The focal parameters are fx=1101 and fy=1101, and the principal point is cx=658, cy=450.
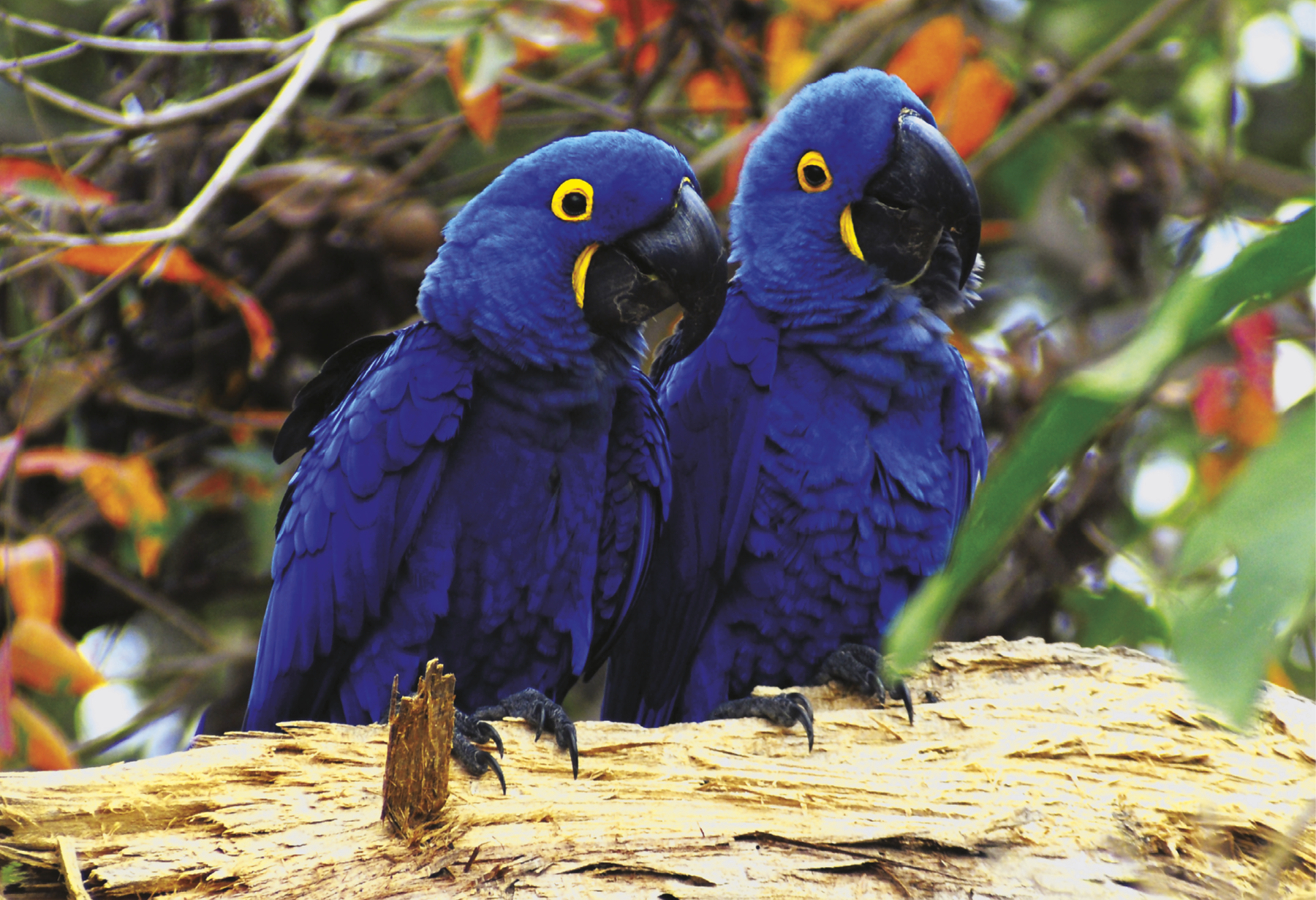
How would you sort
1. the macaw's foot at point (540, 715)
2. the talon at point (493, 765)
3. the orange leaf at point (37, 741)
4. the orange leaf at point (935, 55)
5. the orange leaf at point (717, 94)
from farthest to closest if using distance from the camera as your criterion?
1. the orange leaf at point (717, 94)
2. the orange leaf at point (935, 55)
3. the orange leaf at point (37, 741)
4. the macaw's foot at point (540, 715)
5. the talon at point (493, 765)

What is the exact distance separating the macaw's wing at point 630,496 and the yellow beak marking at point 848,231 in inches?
28.2

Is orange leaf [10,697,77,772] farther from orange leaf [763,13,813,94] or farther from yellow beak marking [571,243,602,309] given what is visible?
orange leaf [763,13,813,94]

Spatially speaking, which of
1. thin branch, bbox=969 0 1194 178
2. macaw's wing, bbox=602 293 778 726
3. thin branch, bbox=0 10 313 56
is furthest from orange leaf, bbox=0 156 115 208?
thin branch, bbox=969 0 1194 178

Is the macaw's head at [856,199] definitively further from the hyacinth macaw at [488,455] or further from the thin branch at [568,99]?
the thin branch at [568,99]

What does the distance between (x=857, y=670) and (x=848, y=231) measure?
124 cm

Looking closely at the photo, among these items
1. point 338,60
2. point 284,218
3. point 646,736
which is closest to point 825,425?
point 646,736

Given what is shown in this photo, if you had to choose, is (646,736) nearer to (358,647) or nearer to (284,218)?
(358,647)

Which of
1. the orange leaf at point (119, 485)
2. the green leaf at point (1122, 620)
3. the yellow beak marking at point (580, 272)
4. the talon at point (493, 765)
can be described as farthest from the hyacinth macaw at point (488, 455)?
the green leaf at point (1122, 620)

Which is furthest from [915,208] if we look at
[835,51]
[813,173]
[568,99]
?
[568,99]

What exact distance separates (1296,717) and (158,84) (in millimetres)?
4562

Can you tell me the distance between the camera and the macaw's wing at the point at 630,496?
126 inches

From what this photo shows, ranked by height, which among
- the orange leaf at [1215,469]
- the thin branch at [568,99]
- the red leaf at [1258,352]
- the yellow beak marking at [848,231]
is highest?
the thin branch at [568,99]

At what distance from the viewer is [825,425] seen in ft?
10.3

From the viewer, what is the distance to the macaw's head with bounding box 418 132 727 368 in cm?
291
